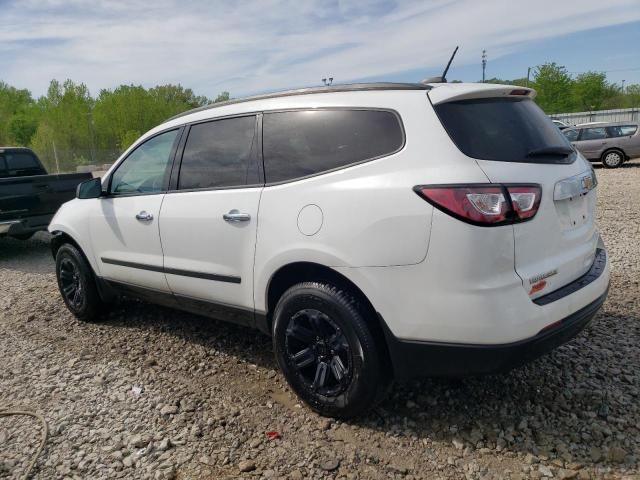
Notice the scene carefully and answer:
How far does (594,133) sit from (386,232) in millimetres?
17407

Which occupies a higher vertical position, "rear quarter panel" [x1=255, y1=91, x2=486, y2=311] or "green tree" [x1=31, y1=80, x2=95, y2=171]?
"green tree" [x1=31, y1=80, x2=95, y2=171]

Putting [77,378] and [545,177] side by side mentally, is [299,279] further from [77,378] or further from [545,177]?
[77,378]

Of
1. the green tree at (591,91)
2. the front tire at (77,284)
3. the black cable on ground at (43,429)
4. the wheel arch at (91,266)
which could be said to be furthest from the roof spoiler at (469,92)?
the green tree at (591,91)

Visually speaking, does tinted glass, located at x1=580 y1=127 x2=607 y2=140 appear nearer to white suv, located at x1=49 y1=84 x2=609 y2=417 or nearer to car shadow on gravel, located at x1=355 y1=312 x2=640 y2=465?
car shadow on gravel, located at x1=355 y1=312 x2=640 y2=465

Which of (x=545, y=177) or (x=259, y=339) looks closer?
(x=545, y=177)

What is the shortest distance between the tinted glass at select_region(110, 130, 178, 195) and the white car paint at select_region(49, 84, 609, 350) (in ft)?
2.78

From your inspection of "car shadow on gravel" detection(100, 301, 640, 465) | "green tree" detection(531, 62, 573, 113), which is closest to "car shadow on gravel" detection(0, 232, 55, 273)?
"car shadow on gravel" detection(100, 301, 640, 465)

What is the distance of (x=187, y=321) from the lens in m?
4.76

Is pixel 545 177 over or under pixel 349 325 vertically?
over

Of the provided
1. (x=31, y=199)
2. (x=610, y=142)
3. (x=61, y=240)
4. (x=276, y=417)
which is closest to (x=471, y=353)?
(x=276, y=417)

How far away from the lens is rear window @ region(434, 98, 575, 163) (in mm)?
2566

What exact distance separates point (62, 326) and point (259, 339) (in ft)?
6.52

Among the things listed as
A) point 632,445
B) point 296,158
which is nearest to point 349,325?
point 296,158

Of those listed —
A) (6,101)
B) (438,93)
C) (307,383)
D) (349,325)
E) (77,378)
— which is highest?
(6,101)
